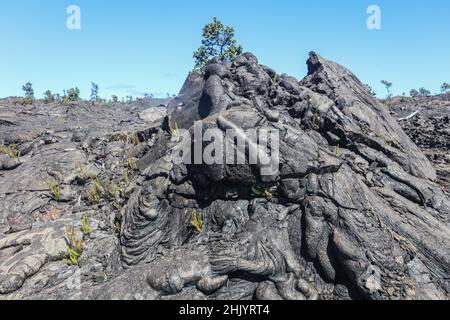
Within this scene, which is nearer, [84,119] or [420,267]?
[420,267]

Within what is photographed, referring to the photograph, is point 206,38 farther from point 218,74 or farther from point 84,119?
point 218,74

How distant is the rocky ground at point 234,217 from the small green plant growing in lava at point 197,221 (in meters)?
Result: 0.10

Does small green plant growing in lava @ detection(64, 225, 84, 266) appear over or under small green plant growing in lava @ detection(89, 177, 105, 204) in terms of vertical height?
under

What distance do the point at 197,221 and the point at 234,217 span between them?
1.21m

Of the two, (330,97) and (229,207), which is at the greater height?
(330,97)

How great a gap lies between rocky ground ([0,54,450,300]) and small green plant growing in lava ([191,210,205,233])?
10 centimetres

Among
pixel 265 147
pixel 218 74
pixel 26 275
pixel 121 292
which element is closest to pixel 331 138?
pixel 265 147

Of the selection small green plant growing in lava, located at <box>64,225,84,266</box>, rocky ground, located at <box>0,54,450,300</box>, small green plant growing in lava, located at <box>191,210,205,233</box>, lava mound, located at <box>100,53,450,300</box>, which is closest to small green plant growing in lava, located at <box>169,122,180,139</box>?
rocky ground, located at <box>0,54,450,300</box>

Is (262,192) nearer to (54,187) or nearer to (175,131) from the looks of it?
(175,131)

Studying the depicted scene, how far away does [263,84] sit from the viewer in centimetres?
1460

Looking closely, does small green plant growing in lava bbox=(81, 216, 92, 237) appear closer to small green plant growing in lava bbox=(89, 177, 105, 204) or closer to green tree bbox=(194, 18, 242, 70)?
small green plant growing in lava bbox=(89, 177, 105, 204)

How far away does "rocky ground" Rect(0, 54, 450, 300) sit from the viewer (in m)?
8.16

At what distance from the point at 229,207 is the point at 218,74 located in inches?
283

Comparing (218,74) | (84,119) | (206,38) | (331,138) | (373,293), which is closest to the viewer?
(373,293)
